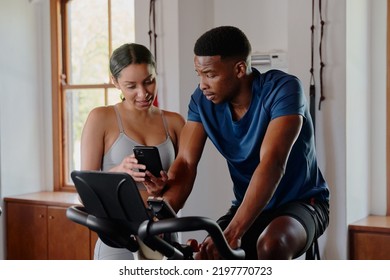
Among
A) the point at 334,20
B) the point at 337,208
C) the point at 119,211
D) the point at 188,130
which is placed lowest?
the point at 337,208

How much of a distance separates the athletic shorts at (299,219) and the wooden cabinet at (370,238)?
2.02 ft

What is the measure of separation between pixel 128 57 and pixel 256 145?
353mm

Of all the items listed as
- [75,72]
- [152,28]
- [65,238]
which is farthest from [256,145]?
[75,72]

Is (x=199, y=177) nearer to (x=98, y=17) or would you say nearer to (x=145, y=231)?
(x=98, y=17)

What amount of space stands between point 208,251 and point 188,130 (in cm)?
39

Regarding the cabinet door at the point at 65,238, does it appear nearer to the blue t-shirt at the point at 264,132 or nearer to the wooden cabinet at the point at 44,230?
the wooden cabinet at the point at 44,230

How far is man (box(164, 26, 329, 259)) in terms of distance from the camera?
1.16 metres

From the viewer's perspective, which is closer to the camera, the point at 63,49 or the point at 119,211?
the point at 119,211

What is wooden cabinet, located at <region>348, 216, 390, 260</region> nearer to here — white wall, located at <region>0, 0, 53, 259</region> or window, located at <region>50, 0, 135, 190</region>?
window, located at <region>50, 0, 135, 190</region>

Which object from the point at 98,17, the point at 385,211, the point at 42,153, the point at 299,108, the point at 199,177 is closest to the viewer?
the point at 299,108

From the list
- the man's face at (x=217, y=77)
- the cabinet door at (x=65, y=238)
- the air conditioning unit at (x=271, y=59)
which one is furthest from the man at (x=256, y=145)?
the cabinet door at (x=65, y=238)

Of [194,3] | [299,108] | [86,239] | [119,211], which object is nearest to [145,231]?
[119,211]

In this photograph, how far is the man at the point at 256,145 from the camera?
1160mm

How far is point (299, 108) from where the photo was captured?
122cm
